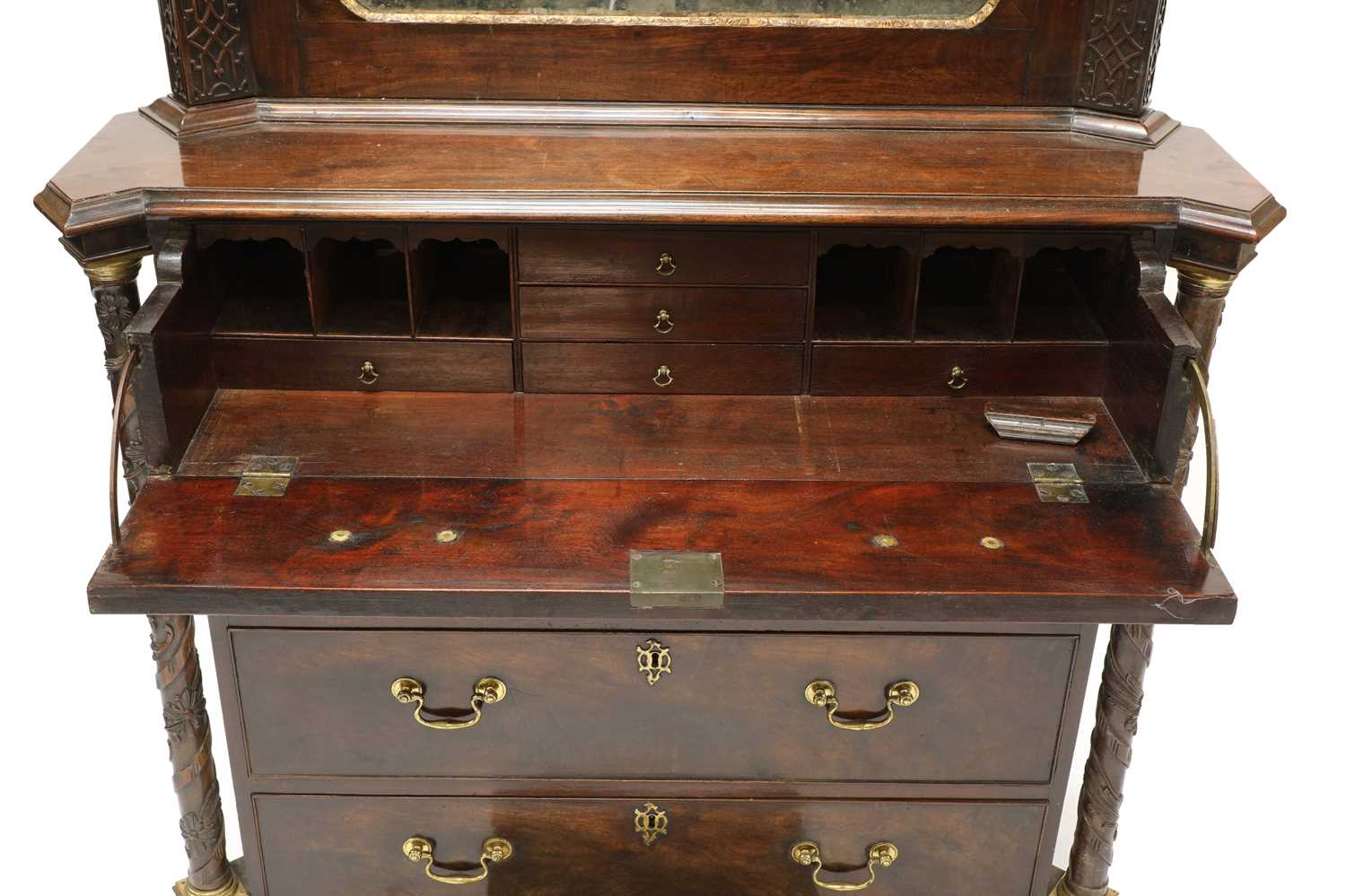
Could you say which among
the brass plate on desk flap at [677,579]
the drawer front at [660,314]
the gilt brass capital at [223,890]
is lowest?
the gilt brass capital at [223,890]

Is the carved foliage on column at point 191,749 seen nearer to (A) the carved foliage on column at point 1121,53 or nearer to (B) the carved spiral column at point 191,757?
(B) the carved spiral column at point 191,757

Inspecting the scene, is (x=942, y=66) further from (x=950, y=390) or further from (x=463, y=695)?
(x=463, y=695)

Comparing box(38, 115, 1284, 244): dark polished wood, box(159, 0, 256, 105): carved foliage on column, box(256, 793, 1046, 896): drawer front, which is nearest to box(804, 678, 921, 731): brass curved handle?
box(256, 793, 1046, 896): drawer front

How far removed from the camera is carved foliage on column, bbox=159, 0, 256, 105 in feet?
8.45

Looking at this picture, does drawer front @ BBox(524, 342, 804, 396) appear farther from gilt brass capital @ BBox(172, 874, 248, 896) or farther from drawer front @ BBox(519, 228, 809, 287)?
gilt brass capital @ BBox(172, 874, 248, 896)

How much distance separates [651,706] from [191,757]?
862 millimetres

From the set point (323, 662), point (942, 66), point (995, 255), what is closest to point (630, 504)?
point (323, 662)

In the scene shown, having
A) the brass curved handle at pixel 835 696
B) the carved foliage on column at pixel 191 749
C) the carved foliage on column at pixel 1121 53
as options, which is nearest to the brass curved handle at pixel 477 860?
the carved foliage on column at pixel 191 749

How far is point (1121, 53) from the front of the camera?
8.59ft

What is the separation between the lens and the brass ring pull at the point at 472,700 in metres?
2.34

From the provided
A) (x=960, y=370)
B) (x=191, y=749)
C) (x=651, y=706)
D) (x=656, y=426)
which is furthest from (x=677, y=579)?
(x=191, y=749)

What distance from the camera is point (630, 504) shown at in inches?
91.3

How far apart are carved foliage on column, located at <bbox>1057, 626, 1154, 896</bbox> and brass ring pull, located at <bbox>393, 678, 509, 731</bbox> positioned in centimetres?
108

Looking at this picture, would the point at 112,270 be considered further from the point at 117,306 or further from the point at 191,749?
the point at 191,749
